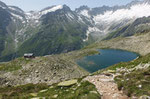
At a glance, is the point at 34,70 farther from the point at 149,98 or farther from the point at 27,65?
the point at 149,98

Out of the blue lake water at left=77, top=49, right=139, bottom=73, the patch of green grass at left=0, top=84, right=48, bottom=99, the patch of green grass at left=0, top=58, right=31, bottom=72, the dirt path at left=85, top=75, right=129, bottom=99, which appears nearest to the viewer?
the dirt path at left=85, top=75, right=129, bottom=99

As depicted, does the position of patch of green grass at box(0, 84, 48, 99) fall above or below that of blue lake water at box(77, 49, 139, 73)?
above

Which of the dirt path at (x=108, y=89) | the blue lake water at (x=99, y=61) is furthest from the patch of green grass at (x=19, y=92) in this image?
the blue lake water at (x=99, y=61)

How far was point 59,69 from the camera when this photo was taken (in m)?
60.2

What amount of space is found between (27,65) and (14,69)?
4.98m

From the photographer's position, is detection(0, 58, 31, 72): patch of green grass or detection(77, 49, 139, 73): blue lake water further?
detection(77, 49, 139, 73): blue lake water

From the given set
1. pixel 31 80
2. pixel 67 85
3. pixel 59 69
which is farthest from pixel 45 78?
pixel 67 85

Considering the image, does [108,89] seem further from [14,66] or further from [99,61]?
[99,61]

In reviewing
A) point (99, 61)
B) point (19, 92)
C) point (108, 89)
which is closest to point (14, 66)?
point (19, 92)

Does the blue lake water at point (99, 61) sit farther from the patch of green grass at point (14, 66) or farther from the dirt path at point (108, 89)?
the dirt path at point (108, 89)

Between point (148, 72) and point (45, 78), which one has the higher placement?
point (148, 72)

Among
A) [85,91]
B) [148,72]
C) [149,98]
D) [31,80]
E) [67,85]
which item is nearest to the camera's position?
[149,98]

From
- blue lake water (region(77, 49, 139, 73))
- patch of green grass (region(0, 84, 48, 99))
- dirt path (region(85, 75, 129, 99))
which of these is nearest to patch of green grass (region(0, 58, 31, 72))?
patch of green grass (region(0, 84, 48, 99))

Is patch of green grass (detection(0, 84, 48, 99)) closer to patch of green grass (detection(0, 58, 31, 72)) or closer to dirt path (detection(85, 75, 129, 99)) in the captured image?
dirt path (detection(85, 75, 129, 99))
